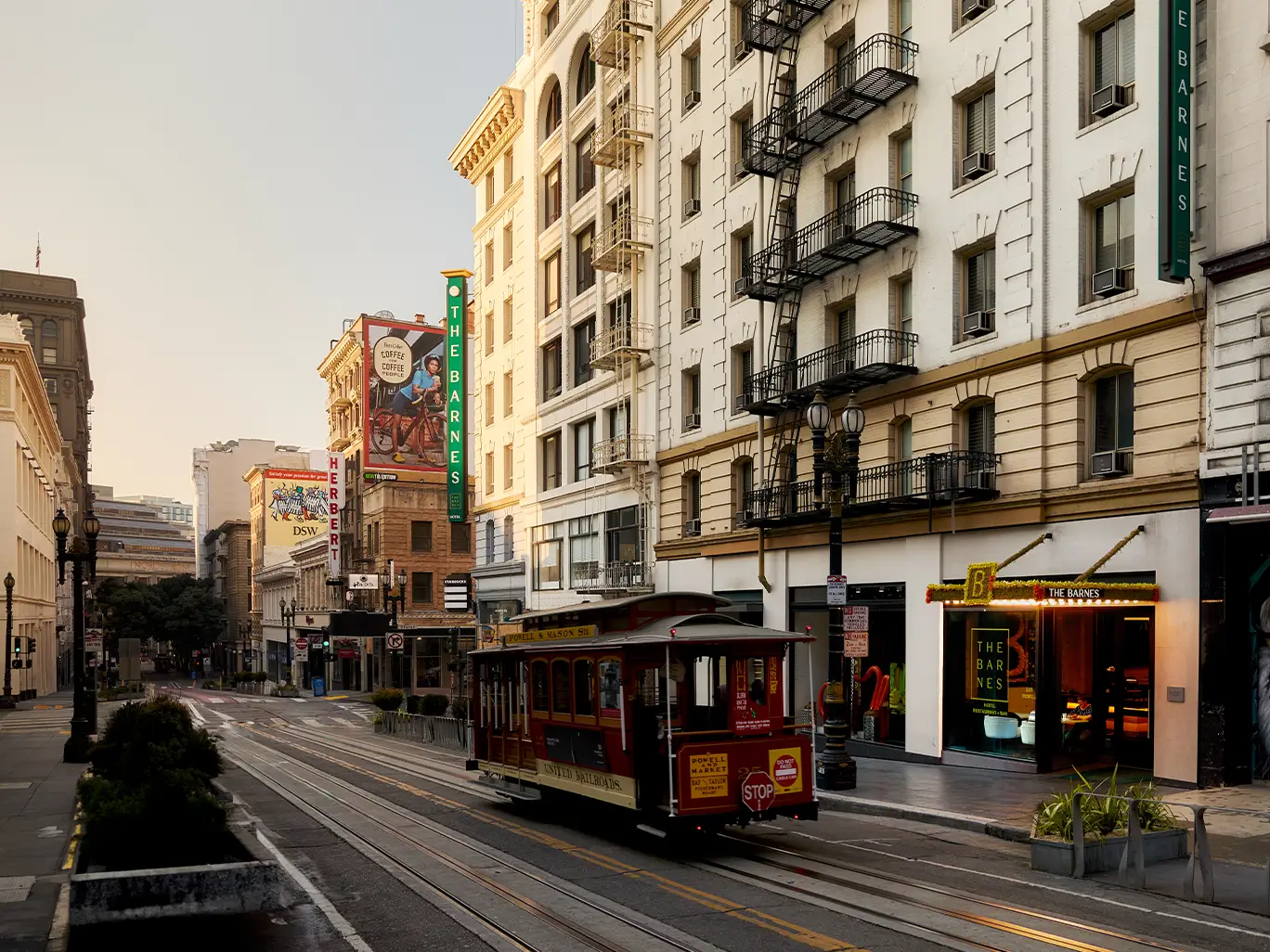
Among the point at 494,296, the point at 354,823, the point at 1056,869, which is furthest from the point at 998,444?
the point at 494,296

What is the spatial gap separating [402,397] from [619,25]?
1552 inches

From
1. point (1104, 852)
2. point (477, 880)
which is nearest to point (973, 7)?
A: point (1104, 852)

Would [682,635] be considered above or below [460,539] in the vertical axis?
above

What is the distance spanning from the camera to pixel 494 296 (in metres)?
53.9

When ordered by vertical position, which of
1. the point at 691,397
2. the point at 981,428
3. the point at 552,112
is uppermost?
the point at 552,112

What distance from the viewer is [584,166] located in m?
44.3

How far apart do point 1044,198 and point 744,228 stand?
11598 mm

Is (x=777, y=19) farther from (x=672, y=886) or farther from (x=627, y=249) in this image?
(x=672, y=886)

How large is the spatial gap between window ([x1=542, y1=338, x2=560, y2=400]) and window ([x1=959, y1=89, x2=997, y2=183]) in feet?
79.4

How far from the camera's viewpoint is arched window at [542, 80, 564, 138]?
4750 cm

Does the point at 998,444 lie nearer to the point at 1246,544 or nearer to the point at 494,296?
the point at 1246,544

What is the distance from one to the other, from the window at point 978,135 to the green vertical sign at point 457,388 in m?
32.3

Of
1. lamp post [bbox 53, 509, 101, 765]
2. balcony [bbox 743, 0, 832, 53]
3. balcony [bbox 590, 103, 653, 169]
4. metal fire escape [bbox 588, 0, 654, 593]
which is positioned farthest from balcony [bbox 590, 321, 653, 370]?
lamp post [bbox 53, 509, 101, 765]

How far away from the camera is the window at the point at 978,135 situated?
78.6ft
